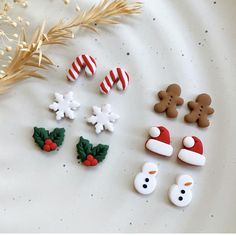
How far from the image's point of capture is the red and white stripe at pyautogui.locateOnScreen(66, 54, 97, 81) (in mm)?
1219

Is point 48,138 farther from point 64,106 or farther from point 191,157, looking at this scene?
point 191,157

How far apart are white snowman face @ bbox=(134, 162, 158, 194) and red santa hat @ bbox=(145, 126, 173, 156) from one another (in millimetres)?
47

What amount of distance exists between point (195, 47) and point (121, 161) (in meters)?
0.42

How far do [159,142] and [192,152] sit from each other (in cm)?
10

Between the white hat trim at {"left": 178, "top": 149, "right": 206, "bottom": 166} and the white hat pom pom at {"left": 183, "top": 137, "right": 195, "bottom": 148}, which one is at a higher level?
the white hat pom pom at {"left": 183, "top": 137, "right": 195, "bottom": 148}

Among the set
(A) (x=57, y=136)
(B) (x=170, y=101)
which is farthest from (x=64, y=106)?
(B) (x=170, y=101)

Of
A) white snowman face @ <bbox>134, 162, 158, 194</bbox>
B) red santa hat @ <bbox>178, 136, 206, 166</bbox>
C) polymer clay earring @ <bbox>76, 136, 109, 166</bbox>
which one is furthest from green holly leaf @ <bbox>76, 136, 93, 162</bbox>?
red santa hat @ <bbox>178, 136, 206, 166</bbox>

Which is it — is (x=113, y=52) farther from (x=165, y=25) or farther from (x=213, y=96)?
(x=213, y=96)

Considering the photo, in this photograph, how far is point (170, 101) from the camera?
3.99ft

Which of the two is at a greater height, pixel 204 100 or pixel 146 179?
pixel 204 100

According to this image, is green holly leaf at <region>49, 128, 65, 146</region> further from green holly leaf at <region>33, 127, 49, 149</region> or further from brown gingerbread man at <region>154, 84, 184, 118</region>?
brown gingerbread man at <region>154, 84, 184, 118</region>

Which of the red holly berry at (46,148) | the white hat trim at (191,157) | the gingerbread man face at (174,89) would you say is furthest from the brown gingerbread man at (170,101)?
the red holly berry at (46,148)

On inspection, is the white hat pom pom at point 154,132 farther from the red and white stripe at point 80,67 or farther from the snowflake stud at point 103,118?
the red and white stripe at point 80,67

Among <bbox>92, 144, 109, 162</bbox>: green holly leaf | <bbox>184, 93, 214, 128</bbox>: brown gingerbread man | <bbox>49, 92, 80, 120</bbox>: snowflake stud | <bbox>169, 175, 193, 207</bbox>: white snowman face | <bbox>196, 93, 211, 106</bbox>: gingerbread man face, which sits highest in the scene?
<bbox>196, 93, 211, 106</bbox>: gingerbread man face
